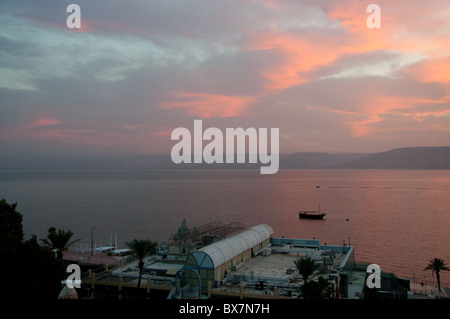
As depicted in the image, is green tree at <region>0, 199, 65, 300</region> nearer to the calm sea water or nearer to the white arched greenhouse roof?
the white arched greenhouse roof

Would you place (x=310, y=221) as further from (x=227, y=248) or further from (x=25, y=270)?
(x=25, y=270)

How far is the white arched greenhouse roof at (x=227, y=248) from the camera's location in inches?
1177

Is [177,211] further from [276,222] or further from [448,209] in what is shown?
[448,209]

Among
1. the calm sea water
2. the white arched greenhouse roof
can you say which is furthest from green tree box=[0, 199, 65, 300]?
the calm sea water

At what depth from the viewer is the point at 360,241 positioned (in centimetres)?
7494

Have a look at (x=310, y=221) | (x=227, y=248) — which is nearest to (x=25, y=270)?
(x=227, y=248)

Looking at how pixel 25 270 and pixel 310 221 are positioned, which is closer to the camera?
pixel 25 270

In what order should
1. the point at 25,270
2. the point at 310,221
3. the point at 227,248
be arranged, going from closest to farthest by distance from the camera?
the point at 25,270 → the point at 227,248 → the point at 310,221

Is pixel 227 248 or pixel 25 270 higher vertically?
pixel 227 248

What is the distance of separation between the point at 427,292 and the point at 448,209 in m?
94.0

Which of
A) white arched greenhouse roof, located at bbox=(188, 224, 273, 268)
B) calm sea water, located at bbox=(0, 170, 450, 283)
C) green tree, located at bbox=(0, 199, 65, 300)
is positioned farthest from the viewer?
calm sea water, located at bbox=(0, 170, 450, 283)

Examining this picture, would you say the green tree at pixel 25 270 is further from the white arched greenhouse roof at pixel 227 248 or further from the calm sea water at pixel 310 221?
the calm sea water at pixel 310 221

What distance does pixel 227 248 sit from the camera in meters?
33.0

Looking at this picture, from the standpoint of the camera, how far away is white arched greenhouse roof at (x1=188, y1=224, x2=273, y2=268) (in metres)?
29.9
